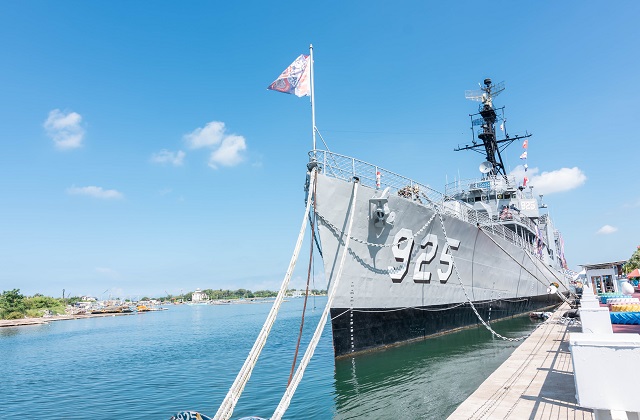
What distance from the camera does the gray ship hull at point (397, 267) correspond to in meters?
11.6

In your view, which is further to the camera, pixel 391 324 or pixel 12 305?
pixel 12 305

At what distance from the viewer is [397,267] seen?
13.1 meters

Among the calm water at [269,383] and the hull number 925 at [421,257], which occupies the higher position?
the hull number 925 at [421,257]

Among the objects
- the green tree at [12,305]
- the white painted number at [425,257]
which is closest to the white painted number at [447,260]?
the white painted number at [425,257]

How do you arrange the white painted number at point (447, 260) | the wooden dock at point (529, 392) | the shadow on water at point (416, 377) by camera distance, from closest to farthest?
the wooden dock at point (529, 392) < the shadow on water at point (416, 377) < the white painted number at point (447, 260)

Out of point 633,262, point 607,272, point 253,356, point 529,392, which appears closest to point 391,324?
point 529,392

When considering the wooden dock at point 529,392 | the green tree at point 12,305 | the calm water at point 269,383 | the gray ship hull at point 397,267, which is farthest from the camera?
the green tree at point 12,305

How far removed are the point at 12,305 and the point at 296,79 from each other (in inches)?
2958

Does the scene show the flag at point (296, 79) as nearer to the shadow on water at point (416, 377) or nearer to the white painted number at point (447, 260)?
the shadow on water at point (416, 377)

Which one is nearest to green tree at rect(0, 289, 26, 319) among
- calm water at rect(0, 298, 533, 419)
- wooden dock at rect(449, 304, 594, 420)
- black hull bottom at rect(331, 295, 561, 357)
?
calm water at rect(0, 298, 533, 419)

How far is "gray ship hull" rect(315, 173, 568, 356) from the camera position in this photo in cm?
1157

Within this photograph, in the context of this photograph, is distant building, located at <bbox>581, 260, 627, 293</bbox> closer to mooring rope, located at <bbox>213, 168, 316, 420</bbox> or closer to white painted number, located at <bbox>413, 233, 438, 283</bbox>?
white painted number, located at <bbox>413, 233, 438, 283</bbox>

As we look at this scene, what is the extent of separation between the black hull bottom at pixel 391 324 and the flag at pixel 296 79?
641cm

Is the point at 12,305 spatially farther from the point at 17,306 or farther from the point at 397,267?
the point at 397,267
